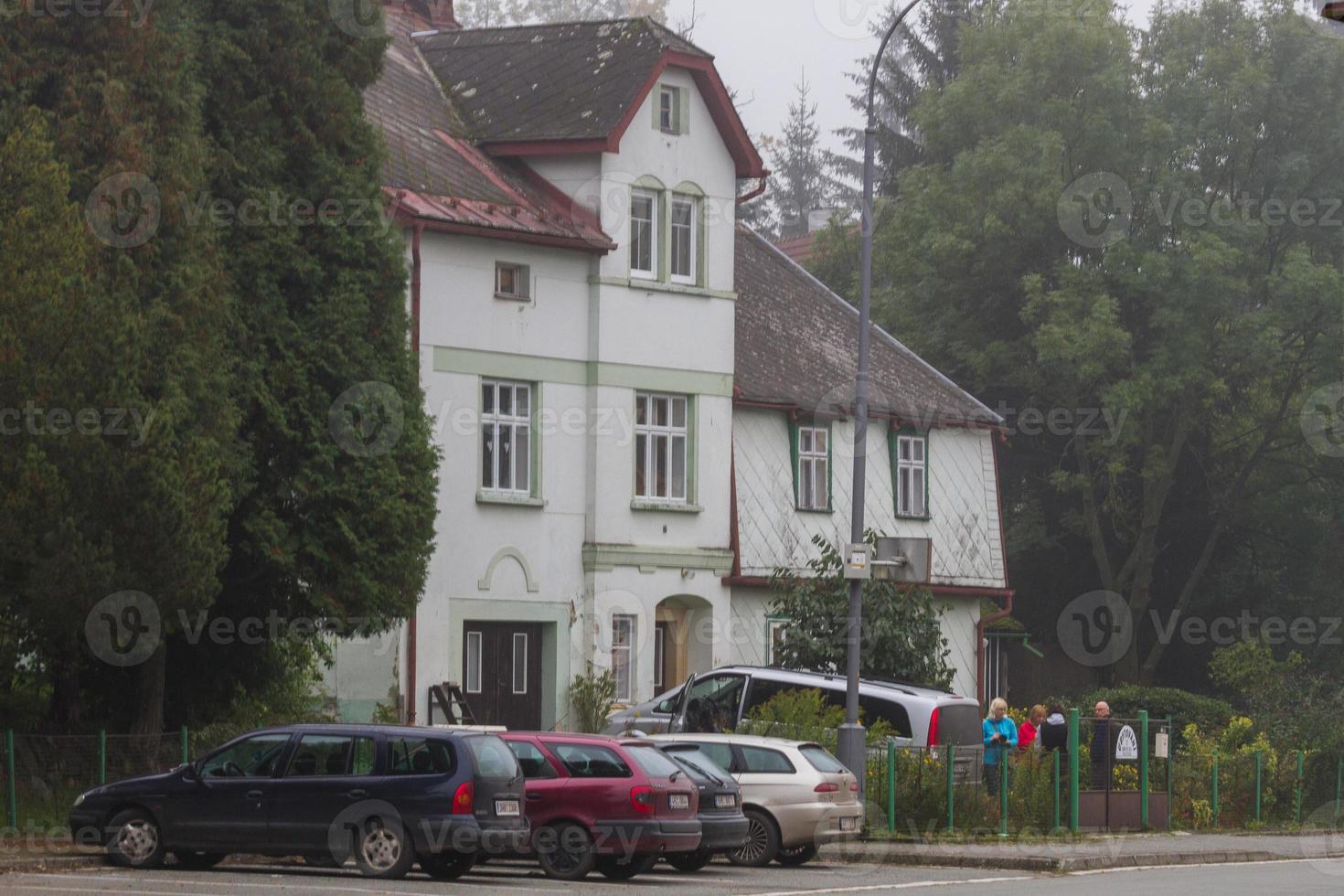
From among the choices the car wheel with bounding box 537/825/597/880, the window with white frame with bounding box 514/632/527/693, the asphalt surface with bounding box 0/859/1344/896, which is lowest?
the asphalt surface with bounding box 0/859/1344/896

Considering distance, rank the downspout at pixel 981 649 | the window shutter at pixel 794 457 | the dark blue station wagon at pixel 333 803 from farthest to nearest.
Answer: the downspout at pixel 981 649 < the window shutter at pixel 794 457 < the dark blue station wagon at pixel 333 803

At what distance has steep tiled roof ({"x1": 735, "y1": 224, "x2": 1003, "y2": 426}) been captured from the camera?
39.1 meters

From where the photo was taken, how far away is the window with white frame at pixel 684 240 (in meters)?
35.8

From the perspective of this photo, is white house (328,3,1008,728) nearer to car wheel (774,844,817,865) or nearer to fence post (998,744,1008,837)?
fence post (998,744,1008,837)

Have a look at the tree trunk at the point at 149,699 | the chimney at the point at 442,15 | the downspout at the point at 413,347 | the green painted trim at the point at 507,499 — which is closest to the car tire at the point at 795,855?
the tree trunk at the point at 149,699

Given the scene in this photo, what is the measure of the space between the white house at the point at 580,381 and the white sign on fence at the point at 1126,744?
7.97 metres

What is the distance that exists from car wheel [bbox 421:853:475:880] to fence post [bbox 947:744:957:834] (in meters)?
8.29

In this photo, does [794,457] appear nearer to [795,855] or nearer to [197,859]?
[795,855]

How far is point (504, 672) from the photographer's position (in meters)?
33.6

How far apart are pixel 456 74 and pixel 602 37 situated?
278 cm

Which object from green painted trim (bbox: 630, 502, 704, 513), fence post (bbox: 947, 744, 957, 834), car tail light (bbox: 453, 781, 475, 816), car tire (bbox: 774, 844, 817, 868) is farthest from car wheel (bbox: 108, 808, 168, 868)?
green painted trim (bbox: 630, 502, 704, 513)

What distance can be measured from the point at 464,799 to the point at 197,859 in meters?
3.37

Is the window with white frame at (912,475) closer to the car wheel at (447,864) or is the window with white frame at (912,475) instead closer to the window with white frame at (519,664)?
the window with white frame at (519,664)

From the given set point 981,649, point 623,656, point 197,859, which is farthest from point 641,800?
point 981,649
